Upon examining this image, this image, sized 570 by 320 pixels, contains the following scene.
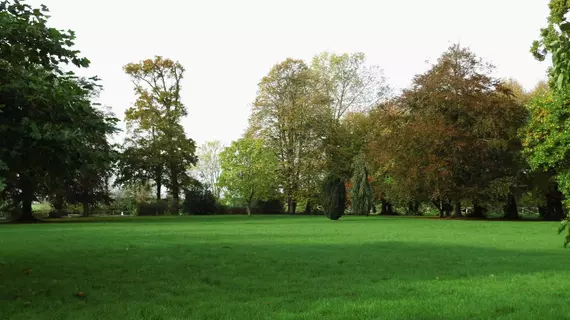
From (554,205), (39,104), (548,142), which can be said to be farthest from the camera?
(554,205)

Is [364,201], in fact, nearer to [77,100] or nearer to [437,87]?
[437,87]

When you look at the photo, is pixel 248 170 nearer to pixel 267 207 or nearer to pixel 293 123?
pixel 293 123

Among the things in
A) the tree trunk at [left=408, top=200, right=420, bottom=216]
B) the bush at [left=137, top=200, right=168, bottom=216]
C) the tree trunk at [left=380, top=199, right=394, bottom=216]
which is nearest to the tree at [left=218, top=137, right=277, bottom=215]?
the bush at [left=137, top=200, right=168, bottom=216]

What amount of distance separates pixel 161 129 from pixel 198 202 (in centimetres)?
1083

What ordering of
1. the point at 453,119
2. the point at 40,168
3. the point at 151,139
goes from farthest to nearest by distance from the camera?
the point at 151,139, the point at 453,119, the point at 40,168

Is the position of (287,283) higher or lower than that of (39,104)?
lower

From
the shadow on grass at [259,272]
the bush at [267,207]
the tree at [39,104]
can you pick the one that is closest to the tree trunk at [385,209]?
the bush at [267,207]

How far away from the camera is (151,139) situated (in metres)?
56.4


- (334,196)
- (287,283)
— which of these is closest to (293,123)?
(334,196)

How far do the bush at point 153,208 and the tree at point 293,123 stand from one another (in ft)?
47.1

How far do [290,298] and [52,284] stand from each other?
15.9 feet

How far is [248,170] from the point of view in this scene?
177ft

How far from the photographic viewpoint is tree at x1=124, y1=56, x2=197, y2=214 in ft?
180

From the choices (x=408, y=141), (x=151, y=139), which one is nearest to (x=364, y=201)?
(x=408, y=141)
